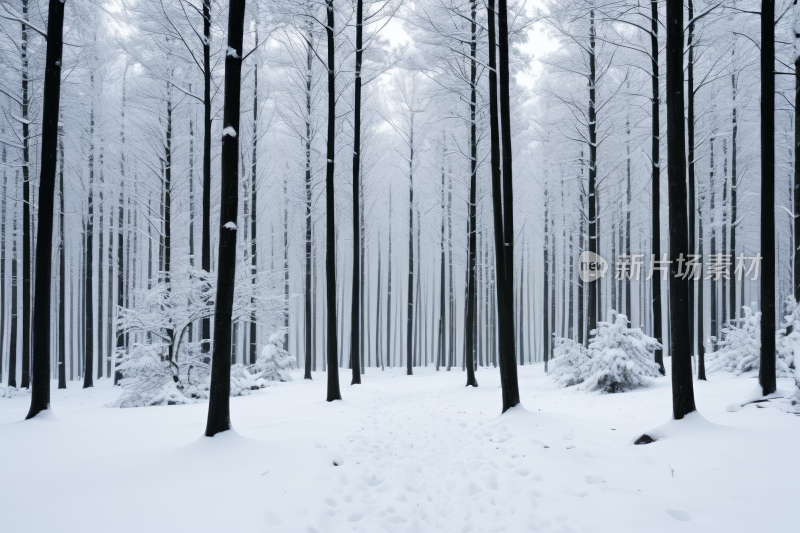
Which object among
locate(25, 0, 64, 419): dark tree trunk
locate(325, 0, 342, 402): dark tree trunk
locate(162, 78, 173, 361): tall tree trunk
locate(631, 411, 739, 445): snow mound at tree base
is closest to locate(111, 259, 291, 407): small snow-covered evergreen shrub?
locate(325, 0, 342, 402): dark tree trunk

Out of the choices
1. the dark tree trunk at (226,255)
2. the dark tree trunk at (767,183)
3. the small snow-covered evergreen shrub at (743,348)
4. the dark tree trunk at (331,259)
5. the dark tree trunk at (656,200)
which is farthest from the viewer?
the dark tree trunk at (656,200)

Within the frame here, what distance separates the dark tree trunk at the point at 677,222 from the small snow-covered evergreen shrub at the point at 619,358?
3.97 meters

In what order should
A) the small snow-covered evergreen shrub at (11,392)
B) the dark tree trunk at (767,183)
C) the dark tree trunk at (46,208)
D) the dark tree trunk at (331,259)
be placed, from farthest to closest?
1. the small snow-covered evergreen shrub at (11,392)
2. the dark tree trunk at (331,259)
3. the dark tree trunk at (46,208)
4. the dark tree trunk at (767,183)

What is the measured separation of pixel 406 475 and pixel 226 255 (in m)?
3.34

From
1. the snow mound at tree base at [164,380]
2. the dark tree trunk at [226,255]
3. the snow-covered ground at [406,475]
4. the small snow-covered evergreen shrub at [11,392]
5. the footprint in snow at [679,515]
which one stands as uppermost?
the dark tree trunk at [226,255]

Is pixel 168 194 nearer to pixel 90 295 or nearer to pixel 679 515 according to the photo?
pixel 90 295

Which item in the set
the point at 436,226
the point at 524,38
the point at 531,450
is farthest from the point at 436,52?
the point at 531,450

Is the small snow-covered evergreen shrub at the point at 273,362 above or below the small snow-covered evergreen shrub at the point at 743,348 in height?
below

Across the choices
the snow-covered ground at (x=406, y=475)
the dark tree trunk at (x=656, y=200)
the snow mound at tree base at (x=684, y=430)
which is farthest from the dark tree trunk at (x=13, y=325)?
the dark tree trunk at (x=656, y=200)

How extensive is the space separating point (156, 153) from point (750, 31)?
16.4 metres

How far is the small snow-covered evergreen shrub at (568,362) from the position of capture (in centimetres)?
1109

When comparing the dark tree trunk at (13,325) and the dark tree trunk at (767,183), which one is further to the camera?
the dark tree trunk at (13,325)

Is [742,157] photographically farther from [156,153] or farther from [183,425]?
[156,153]

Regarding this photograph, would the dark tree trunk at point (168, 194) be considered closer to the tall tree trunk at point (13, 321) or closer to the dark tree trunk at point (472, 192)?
the tall tree trunk at point (13, 321)
